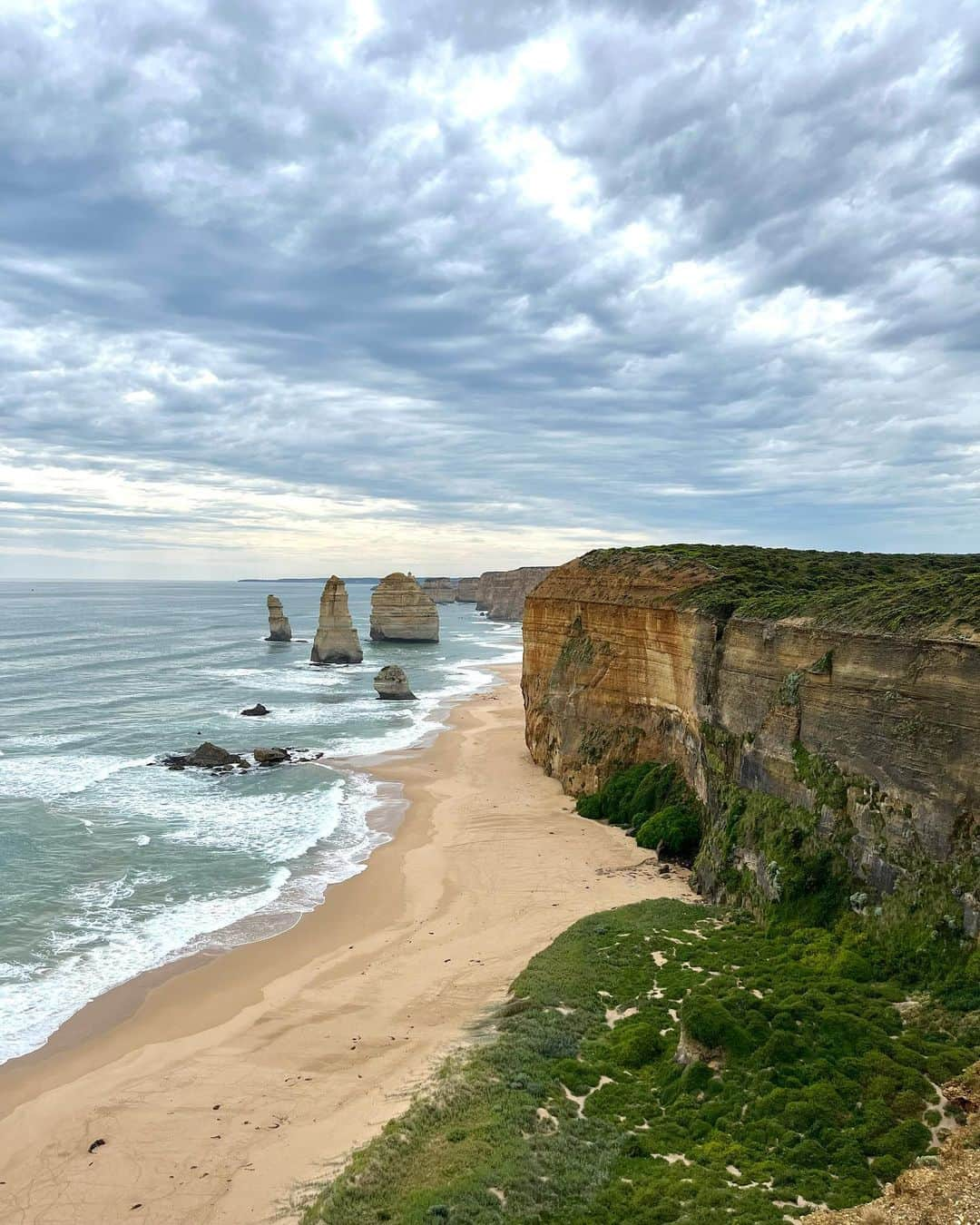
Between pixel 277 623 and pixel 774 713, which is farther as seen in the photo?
pixel 277 623

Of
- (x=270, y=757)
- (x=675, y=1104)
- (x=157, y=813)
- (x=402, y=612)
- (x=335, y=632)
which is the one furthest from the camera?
(x=402, y=612)

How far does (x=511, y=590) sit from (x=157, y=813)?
126078mm

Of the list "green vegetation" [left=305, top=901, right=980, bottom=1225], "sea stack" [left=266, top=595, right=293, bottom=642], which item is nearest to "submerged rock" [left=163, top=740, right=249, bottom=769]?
"green vegetation" [left=305, top=901, right=980, bottom=1225]

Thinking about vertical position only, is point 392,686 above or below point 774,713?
below

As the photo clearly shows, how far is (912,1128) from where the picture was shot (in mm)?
9836

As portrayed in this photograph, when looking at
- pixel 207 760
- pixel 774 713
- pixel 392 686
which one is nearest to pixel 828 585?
pixel 774 713

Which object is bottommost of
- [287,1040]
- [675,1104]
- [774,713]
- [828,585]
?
[287,1040]

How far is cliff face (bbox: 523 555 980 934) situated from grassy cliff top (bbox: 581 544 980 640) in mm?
346

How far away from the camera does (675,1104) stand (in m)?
11.0

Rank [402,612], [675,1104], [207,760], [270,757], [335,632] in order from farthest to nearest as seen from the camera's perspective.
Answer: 1. [402,612]
2. [335,632]
3. [270,757]
4. [207,760]
5. [675,1104]

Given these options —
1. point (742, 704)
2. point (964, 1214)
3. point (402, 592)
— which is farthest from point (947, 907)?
point (402, 592)

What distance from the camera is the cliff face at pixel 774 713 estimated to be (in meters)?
13.6

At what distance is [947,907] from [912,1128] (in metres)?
4.44

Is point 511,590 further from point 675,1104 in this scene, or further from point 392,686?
point 675,1104
